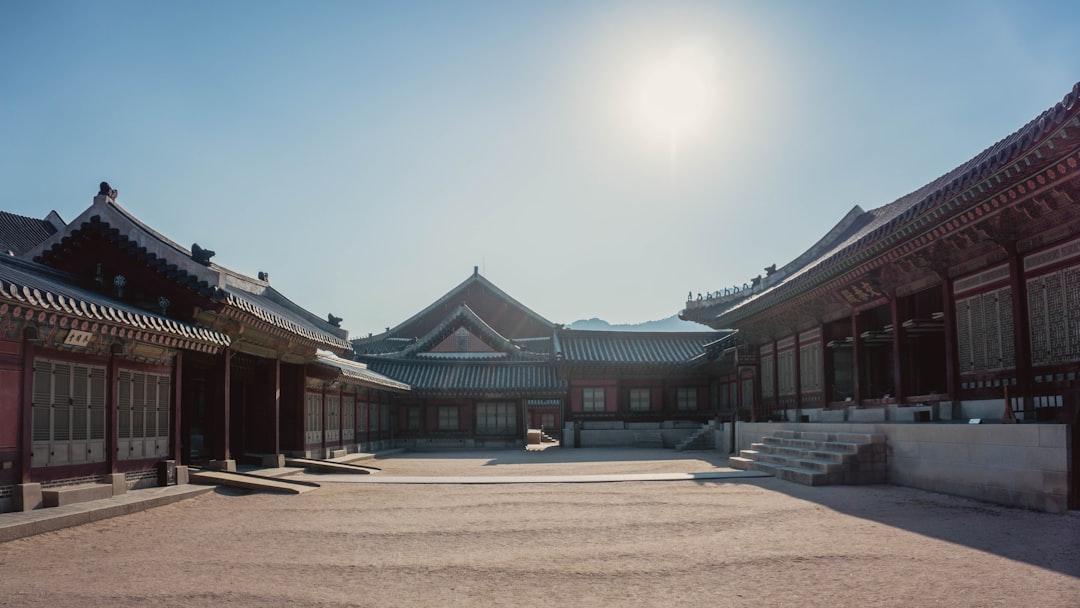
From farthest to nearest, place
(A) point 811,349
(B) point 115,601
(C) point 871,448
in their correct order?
(A) point 811,349, (C) point 871,448, (B) point 115,601

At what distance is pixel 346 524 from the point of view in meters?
11.1

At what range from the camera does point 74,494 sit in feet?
40.3

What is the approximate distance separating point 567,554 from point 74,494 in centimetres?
869

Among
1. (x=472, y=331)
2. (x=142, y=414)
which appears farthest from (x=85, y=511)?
(x=472, y=331)

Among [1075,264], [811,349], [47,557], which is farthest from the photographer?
[811,349]

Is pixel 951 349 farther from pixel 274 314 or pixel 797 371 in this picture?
pixel 274 314

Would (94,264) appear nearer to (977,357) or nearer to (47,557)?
(47,557)

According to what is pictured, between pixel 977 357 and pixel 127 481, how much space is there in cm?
1640

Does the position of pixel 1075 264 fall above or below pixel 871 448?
above

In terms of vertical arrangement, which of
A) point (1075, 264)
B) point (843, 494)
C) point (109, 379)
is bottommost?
point (843, 494)

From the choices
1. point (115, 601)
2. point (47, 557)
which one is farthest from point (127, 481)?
point (115, 601)

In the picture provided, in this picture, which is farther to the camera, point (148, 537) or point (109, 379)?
point (109, 379)

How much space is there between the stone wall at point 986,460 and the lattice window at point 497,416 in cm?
2369

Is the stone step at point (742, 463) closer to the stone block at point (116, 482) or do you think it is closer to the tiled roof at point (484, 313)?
the stone block at point (116, 482)
